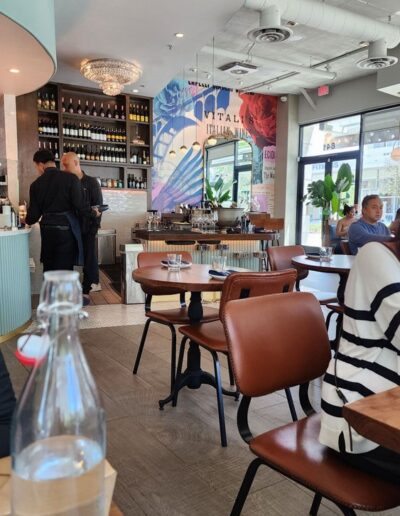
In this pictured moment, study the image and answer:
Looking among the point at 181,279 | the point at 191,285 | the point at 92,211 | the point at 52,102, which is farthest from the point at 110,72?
the point at 191,285

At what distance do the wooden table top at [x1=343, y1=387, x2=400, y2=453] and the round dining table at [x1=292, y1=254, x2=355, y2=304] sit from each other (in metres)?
2.46

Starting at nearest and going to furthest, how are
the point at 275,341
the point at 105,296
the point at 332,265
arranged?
the point at 275,341 → the point at 332,265 → the point at 105,296

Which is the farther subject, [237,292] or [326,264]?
[326,264]

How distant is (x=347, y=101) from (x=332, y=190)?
2.06 metres

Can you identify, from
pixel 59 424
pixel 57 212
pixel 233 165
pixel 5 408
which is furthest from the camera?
pixel 233 165

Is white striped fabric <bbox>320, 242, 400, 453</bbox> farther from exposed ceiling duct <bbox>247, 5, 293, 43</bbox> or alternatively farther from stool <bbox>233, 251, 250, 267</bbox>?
exposed ceiling duct <bbox>247, 5, 293, 43</bbox>

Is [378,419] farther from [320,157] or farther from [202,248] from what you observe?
[320,157]

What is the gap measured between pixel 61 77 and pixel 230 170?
16.0 ft

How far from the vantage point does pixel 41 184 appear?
4.49m

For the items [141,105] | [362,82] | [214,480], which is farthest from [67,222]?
[362,82]

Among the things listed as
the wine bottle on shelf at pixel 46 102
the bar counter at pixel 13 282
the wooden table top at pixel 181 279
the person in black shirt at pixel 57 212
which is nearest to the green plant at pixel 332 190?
the wine bottle on shelf at pixel 46 102

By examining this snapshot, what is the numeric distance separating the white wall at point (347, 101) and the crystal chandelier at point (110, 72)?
5349mm

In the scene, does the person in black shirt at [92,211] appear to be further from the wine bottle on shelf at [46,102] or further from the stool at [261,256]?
the wine bottle on shelf at [46,102]

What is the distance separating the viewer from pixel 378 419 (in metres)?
0.81
